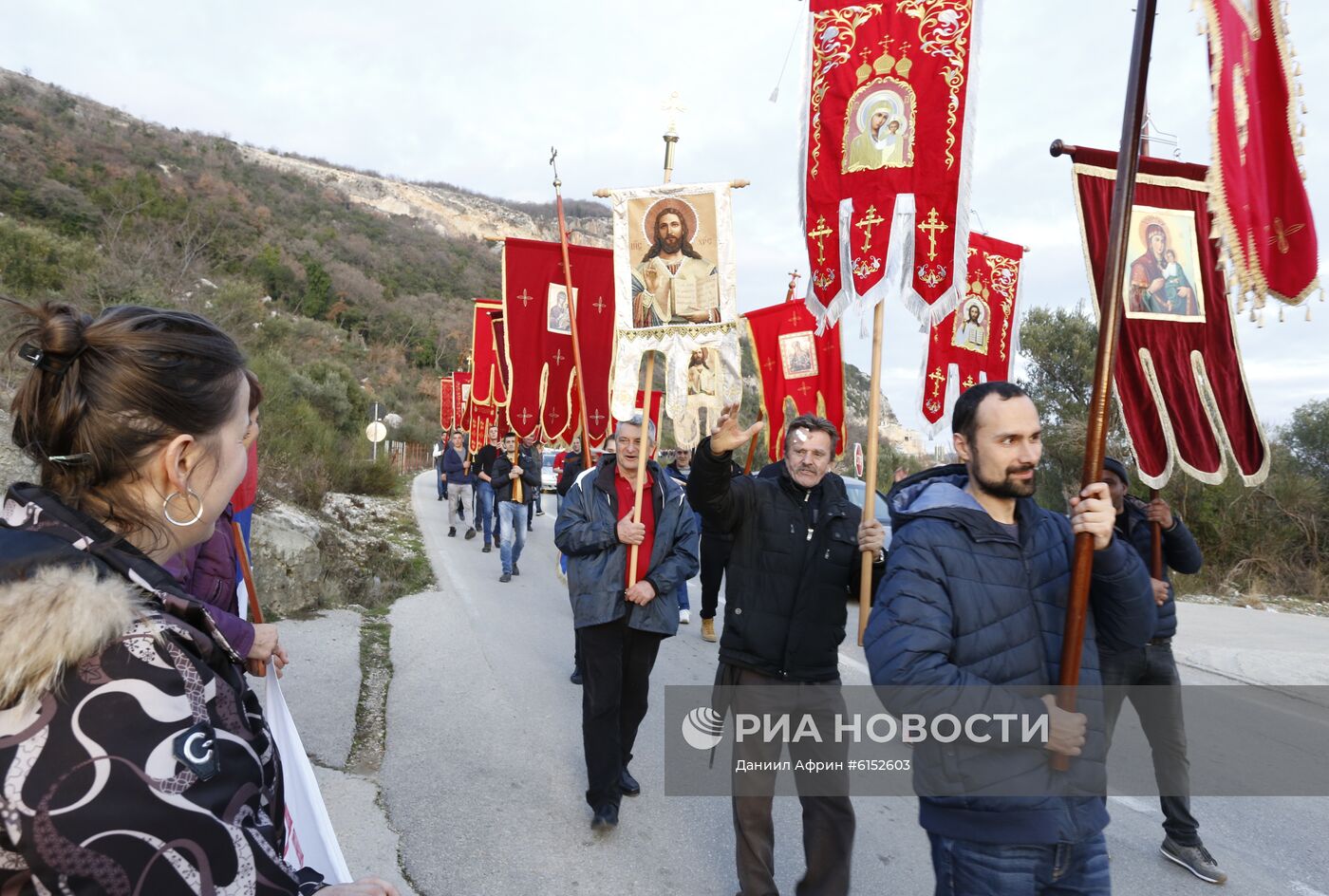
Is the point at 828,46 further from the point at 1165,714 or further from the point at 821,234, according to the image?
the point at 1165,714

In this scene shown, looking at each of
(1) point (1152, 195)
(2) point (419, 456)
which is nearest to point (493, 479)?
(1) point (1152, 195)

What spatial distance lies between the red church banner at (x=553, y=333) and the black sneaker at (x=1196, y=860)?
5.21 m

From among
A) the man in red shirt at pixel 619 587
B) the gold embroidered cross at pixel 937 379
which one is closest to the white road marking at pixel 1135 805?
the man in red shirt at pixel 619 587

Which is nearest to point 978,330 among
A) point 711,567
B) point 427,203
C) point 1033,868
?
point 711,567

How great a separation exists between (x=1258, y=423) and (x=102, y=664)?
409cm

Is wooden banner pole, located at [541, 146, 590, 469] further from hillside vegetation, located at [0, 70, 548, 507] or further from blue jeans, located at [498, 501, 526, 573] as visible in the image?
hillside vegetation, located at [0, 70, 548, 507]

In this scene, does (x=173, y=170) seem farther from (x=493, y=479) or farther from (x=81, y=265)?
(x=493, y=479)

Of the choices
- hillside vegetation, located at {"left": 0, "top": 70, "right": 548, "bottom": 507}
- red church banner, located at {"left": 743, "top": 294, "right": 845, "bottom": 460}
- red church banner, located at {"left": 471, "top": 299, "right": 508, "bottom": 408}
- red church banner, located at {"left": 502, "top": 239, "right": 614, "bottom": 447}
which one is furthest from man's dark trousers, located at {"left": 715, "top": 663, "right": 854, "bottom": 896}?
hillside vegetation, located at {"left": 0, "top": 70, "right": 548, "bottom": 507}

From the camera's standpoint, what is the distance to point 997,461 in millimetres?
2238

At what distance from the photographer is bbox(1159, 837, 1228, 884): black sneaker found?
3.52 m

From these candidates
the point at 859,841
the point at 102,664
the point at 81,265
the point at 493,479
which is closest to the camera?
the point at 102,664

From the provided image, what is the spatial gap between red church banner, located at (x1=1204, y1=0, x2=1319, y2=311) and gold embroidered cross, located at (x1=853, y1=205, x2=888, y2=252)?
183 centimetres

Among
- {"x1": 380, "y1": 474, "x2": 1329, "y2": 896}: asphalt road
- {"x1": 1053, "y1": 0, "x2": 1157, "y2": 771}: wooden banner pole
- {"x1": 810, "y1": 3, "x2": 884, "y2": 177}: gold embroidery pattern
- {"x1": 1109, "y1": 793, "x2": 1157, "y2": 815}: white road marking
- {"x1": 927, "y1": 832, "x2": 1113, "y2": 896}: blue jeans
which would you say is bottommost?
{"x1": 380, "y1": 474, "x2": 1329, "y2": 896}: asphalt road

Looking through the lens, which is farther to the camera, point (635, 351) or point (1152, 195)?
point (635, 351)
